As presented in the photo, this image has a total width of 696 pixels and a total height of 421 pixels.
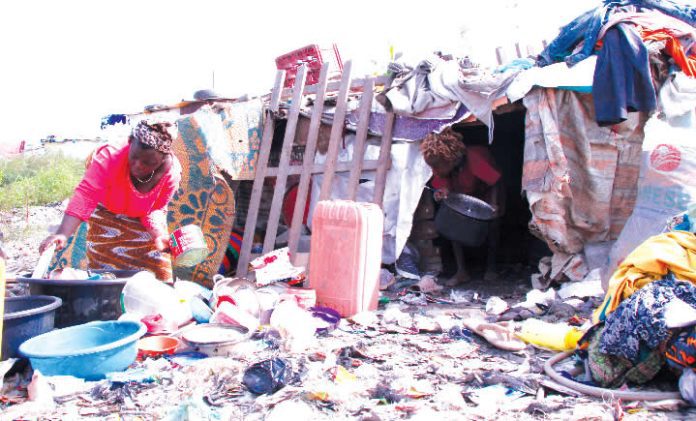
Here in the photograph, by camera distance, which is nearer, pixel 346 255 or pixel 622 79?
pixel 346 255

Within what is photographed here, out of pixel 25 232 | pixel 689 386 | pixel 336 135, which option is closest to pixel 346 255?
pixel 336 135

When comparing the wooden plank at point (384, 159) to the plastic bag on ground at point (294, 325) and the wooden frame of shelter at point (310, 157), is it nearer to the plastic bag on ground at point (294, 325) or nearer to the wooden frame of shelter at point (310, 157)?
the wooden frame of shelter at point (310, 157)

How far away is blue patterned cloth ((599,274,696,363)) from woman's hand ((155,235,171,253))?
9.13 feet

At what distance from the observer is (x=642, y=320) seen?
2.45 m

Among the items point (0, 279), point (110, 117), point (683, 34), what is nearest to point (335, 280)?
point (0, 279)

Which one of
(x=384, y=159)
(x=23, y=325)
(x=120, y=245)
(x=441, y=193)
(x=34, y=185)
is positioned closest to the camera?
(x=23, y=325)

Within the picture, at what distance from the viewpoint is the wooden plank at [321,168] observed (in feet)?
18.5

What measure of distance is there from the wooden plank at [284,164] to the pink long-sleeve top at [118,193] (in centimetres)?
198

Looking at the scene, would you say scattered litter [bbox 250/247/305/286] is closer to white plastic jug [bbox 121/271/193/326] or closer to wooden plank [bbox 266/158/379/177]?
white plastic jug [bbox 121/271/193/326]

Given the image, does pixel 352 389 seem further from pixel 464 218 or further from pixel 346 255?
pixel 464 218

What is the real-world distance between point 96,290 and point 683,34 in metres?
4.79

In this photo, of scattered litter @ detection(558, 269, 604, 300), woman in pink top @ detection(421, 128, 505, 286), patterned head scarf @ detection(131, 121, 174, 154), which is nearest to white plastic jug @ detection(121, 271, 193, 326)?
patterned head scarf @ detection(131, 121, 174, 154)

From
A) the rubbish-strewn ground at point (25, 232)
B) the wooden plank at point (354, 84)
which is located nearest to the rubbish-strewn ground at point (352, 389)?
the wooden plank at point (354, 84)

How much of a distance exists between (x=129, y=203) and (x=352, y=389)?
2063 millimetres
